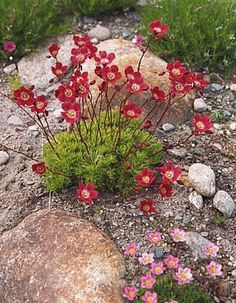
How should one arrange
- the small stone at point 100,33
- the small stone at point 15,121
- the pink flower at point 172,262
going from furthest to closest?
the small stone at point 100,33 < the small stone at point 15,121 < the pink flower at point 172,262

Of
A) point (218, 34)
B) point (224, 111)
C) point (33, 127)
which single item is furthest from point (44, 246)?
point (218, 34)

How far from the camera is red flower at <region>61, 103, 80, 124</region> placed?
3643 millimetres

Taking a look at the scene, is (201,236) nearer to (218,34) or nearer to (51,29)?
(218,34)

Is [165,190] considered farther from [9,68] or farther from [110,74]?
[9,68]

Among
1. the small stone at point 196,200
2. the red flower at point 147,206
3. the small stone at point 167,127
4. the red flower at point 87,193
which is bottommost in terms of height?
the small stone at point 196,200

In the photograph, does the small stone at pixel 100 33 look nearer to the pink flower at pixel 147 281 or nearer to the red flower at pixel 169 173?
the red flower at pixel 169 173

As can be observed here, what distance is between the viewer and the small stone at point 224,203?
405cm

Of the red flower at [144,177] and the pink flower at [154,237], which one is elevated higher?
the red flower at [144,177]

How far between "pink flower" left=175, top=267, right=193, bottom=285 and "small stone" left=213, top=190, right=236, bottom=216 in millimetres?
643

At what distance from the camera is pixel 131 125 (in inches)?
170

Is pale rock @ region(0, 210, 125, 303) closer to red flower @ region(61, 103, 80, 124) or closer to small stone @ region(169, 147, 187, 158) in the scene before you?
red flower @ region(61, 103, 80, 124)

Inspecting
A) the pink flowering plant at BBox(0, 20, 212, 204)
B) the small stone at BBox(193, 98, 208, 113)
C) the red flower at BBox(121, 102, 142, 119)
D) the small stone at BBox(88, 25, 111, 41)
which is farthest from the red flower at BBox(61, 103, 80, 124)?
the small stone at BBox(88, 25, 111, 41)

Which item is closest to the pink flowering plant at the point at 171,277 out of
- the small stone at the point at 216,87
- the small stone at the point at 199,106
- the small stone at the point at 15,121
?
the small stone at the point at 199,106

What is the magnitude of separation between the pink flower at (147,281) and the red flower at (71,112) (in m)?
0.94
